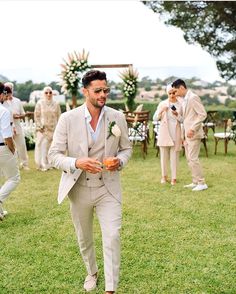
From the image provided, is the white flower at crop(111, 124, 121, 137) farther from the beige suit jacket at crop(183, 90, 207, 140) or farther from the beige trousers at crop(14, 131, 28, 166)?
the beige trousers at crop(14, 131, 28, 166)

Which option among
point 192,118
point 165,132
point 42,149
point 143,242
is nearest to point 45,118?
point 42,149

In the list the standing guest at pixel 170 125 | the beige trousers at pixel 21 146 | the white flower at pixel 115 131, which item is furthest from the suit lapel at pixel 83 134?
the beige trousers at pixel 21 146

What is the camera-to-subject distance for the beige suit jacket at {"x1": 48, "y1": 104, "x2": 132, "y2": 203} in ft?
11.6

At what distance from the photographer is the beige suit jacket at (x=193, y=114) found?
291 inches

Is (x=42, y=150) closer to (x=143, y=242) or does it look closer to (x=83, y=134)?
(x=143, y=242)

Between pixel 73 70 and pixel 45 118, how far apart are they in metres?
2.88

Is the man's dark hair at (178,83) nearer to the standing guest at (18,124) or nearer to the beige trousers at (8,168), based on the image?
the beige trousers at (8,168)

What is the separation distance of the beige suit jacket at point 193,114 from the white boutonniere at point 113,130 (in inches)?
162

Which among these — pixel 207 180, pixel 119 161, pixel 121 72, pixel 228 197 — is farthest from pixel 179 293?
pixel 121 72

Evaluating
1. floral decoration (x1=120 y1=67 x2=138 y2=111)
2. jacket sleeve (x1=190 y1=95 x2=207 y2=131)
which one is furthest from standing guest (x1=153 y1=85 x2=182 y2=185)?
floral decoration (x1=120 y1=67 x2=138 y2=111)

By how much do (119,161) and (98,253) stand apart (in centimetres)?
175

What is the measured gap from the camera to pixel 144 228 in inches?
227

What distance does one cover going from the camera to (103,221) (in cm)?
358

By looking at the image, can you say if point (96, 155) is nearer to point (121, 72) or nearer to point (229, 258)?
point (229, 258)
